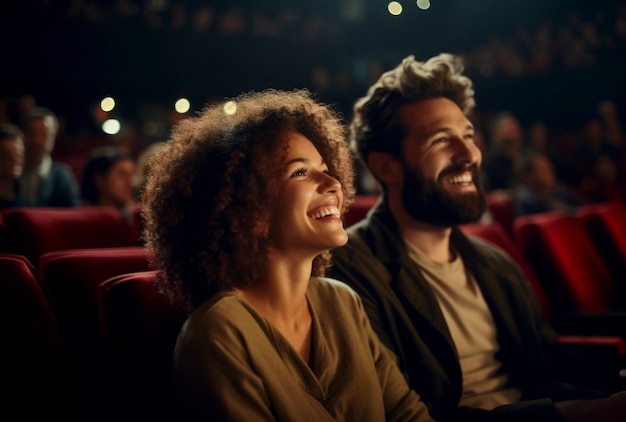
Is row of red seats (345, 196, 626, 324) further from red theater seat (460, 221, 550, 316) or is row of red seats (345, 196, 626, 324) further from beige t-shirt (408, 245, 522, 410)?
beige t-shirt (408, 245, 522, 410)

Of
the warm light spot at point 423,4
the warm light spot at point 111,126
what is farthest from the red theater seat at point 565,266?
the warm light spot at point 423,4

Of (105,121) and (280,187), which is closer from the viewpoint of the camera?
(280,187)

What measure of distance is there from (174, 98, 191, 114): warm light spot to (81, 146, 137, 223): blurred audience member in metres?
2.79

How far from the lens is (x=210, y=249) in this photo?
1104mm

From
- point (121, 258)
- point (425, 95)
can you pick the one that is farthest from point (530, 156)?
point (121, 258)

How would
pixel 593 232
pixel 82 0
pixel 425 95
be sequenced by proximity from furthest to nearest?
1. pixel 82 0
2. pixel 593 232
3. pixel 425 95

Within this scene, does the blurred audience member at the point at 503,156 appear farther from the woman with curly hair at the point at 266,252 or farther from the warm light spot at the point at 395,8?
the woman with curly hair at the point at 266,252

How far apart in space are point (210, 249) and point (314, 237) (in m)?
0.18

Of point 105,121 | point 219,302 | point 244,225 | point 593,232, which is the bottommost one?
point 593,232

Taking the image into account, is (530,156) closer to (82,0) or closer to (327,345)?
(327,345)

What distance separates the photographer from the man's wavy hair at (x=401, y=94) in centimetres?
172

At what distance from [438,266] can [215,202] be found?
29.7 inches

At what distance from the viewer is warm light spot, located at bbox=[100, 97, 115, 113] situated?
5.83 metres

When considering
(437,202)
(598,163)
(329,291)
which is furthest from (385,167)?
(598,163)
